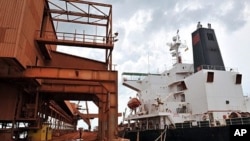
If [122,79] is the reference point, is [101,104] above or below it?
below

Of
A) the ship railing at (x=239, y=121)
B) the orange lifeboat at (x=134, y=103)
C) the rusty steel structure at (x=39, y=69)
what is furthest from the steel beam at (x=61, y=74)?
the orange lifeboat at (x=134, y=103)

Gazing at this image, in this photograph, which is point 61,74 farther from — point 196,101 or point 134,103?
point 134,103

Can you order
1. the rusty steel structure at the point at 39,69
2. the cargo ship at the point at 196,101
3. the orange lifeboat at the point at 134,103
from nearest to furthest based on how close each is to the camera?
the rusty steel structure at the point at 39,69
the cargo ship at the point at 196,101
the orange lifeboat at the point at 134,103

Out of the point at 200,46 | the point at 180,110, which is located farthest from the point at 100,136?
the point at 200,46

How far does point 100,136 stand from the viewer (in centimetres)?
1752

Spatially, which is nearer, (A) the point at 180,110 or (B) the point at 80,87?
(B) the point at 80,87

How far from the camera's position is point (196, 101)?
22.2 m

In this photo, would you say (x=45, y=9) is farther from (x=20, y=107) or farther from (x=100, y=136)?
(x=100, y=136)

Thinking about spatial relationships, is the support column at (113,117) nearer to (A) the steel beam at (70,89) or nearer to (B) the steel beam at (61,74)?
(B) the steel beam at (61,74)

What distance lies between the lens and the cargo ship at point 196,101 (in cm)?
1866

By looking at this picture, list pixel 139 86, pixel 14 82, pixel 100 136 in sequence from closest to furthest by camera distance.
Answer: pixel 14 82 < pixel 100 136 < pixel 139 86

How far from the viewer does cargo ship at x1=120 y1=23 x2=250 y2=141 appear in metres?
18.7

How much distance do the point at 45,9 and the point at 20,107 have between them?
873 centimetres

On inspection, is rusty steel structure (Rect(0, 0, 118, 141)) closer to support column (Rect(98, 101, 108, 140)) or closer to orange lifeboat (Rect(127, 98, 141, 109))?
support column (Rect(98, 101, 108, 140))
